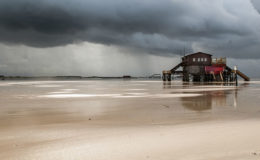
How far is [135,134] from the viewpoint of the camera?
16.0 ft

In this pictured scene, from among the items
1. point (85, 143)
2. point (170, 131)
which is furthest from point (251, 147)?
point (85, 143)

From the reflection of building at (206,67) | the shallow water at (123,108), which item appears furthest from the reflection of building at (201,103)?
the reflection of building at (206,67)

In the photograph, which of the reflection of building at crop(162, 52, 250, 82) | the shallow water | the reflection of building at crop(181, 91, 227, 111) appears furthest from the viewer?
the reflection of building at crop(162, 52, 250, 82)

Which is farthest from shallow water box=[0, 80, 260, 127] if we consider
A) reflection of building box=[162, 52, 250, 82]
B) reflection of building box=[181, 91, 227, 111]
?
reflection of building box=[162, 52, 250, 82]

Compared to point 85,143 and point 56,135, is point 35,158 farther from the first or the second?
point 56,135

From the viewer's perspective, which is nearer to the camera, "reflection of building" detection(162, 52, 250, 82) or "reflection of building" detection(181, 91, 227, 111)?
"reflection of building" detection(181, 91, 227, 111)

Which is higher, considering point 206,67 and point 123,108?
point 206,67

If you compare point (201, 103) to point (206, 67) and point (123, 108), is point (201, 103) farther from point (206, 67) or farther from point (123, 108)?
point (206, 67)

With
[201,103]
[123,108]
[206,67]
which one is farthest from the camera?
[206,67]

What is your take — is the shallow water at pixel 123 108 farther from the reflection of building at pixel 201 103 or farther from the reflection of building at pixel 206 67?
the reflection of building at pixel 206 67

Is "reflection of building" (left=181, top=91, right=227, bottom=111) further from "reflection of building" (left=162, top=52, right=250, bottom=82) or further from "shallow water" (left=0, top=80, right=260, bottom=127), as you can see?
"reflection of building" (left=162, top=52, right=250, bottom=82)

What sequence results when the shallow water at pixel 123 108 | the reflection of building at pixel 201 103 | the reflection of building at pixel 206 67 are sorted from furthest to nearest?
1. the reflection of building at pixel 206 67
2. the reflection of building at pixel 201 103
3. the shallow water at pixel 123 108

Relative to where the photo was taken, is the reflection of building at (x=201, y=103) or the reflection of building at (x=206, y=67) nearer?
the reflection of building at (x=201, y=103)

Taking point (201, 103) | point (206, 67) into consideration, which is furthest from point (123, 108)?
point (206, 67)
